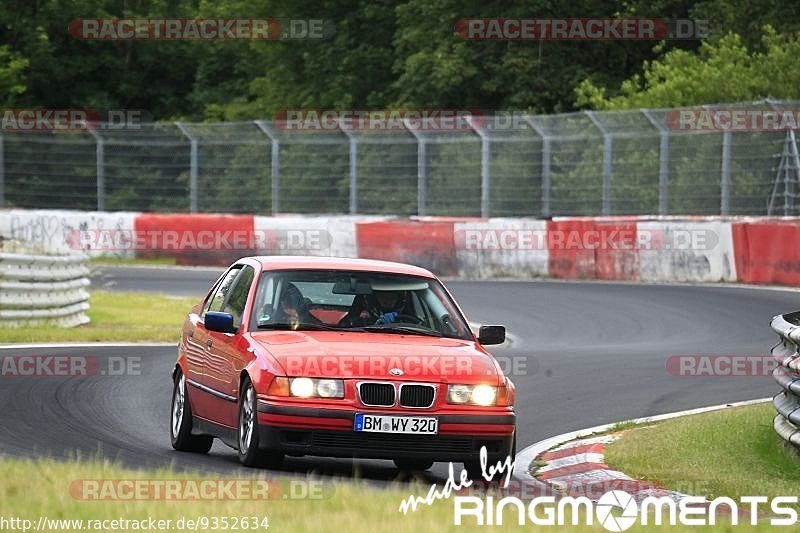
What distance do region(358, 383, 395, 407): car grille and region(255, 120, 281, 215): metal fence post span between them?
25475 millimetres

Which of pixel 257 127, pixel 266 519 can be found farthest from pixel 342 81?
pixel 266 519

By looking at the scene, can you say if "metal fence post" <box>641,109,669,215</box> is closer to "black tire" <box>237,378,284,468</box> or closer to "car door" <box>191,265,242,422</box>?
"car door" <box>191,265,242,422</box>

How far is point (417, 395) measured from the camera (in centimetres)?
956

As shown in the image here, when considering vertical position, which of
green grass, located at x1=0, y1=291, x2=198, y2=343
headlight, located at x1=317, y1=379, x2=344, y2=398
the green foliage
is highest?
the green foliage

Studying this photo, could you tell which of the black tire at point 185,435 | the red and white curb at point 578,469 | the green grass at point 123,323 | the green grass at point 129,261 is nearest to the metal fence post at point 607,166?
the green grass at point 123,323

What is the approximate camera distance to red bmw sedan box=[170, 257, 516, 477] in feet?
31.0

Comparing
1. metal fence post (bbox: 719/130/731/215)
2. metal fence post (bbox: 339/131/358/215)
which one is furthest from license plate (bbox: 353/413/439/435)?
metal fence post (bbox: 339/131/358/215)

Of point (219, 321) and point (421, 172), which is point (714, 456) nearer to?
point (219, 321)

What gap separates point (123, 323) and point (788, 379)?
13.4 meters

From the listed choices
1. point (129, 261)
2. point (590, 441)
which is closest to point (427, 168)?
point (129, 261)

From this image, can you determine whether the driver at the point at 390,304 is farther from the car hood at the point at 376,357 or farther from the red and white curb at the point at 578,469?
the red and white curb at the point at 578,469

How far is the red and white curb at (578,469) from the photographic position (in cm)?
959

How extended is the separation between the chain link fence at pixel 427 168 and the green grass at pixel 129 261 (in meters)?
1.39

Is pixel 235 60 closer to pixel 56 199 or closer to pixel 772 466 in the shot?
pixel 56 199
